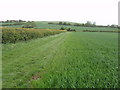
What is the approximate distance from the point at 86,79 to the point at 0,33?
633 inches

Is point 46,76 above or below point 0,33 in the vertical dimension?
below

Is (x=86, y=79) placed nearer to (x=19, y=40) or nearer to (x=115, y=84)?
(x=115, y=84)

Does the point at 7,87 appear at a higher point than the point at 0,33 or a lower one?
lower

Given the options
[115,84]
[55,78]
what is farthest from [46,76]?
[115,84]

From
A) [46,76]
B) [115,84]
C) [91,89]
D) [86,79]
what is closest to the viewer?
[91,89]

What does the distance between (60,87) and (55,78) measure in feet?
3.51

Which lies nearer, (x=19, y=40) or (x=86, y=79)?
(x=86, y=79)

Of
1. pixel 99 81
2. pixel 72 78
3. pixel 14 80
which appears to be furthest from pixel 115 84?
pixel 14 80

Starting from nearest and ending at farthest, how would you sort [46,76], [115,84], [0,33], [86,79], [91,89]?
[91,89], [115,84], [86,79], [46,76], [0,33]

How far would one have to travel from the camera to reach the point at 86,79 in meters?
6.81

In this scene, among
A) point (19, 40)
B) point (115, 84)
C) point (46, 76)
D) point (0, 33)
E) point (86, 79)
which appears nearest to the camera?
point (115, 84)

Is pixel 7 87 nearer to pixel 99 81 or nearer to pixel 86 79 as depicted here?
pixel 86 79

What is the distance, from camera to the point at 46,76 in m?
7.38

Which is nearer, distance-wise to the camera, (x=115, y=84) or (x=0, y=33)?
(x=115, y=84)
